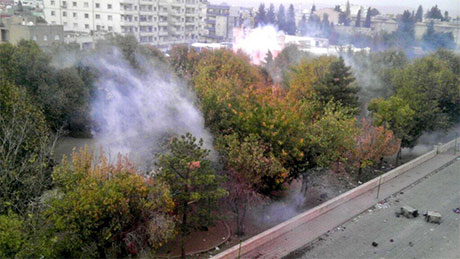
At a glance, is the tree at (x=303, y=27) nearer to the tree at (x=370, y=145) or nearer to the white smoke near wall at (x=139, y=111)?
the white smoke near wall at (x=139, y=111)

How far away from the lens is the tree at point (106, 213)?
5.69m

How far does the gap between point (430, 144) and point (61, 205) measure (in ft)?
46.2

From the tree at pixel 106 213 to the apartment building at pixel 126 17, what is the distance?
23.1m

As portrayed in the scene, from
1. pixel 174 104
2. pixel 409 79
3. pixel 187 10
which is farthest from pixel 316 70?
pixel 187 10

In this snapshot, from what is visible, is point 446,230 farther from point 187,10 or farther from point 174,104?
point 187,10

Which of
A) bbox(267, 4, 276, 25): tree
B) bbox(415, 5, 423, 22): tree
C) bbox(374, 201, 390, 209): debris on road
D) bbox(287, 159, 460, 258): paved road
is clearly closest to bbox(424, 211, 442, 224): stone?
bbox(287, 159, 460, 258): paved road

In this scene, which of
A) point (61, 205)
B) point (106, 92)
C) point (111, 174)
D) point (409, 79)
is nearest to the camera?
point (61, 205)

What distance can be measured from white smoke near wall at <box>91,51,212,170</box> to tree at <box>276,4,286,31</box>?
123ft

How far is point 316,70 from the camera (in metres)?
15.5

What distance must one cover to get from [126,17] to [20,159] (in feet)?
76.6

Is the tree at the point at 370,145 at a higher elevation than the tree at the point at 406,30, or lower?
lower

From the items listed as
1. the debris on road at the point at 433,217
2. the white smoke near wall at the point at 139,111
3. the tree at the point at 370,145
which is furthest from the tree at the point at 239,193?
the debris on road at the point at 433,217

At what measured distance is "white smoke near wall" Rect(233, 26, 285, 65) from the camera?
92.7 ft

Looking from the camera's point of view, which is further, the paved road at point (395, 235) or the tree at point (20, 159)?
the paved road at point (395, 235)
